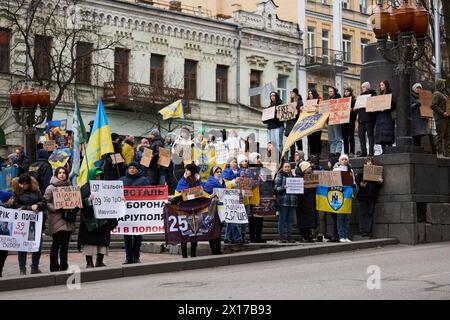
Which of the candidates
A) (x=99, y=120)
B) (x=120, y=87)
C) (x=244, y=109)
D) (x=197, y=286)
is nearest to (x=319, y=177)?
(x=99, y=120)

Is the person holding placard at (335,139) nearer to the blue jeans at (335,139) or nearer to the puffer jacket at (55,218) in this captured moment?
the blue jeans at (335,139)

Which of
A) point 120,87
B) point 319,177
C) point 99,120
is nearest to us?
point 99,120

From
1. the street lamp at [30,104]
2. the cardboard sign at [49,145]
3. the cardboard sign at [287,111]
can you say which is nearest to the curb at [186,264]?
the cardboard sign at [287,111]

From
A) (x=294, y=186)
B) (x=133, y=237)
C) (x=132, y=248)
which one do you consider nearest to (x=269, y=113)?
(x=294, y=186)

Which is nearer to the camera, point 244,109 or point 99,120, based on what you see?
point 99,120

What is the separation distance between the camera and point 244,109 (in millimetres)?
48281

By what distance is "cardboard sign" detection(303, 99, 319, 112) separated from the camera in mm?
20959

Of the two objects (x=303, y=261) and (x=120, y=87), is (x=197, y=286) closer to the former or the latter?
(x=303, y=261)

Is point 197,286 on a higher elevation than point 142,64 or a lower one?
lower

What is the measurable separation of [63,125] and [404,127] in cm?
1131

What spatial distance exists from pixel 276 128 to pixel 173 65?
22.9 m

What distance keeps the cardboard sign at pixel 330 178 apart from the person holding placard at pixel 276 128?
4.88m

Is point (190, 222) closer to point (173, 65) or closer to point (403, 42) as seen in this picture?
point (403, 42)
